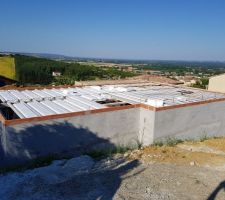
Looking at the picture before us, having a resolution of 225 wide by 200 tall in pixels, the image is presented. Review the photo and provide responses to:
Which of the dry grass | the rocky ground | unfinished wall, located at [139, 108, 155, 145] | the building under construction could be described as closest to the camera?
the rocky ground

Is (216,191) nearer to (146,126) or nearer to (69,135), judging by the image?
(146,126)

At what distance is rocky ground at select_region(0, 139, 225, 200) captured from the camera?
745 cm

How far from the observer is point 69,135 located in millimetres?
11117

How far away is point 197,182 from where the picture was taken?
833 cm

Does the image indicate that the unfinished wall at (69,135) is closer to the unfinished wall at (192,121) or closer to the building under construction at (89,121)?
the building under construction at (89,121)

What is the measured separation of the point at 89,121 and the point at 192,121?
20.1ft

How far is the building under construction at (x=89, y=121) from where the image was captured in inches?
398

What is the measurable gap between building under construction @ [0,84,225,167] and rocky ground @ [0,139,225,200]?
1187 mm

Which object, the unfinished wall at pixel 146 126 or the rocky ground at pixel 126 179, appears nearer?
the rocky ground at pixel 126 179

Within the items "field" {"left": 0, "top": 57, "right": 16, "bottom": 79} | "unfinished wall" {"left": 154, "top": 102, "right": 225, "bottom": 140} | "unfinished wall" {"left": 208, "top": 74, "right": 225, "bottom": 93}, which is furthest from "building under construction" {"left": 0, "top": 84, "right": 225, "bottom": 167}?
"unfinished wall" {"left": 208, "top": 74, "right": 225, "bottom": 93}

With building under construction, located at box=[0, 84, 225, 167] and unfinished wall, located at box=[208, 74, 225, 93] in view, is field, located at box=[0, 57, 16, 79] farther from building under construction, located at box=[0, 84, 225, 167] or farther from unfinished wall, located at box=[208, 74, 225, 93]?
unfinished wall, located at box=[208, 74, 225, 93]

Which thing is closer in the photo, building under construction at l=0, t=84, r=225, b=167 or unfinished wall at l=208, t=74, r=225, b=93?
building under construction at l=0, t=84, r=225, b=167

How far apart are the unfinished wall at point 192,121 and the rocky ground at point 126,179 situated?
2386 mm

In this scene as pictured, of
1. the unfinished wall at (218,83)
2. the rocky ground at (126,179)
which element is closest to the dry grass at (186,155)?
the rocky ground at (126,179)
